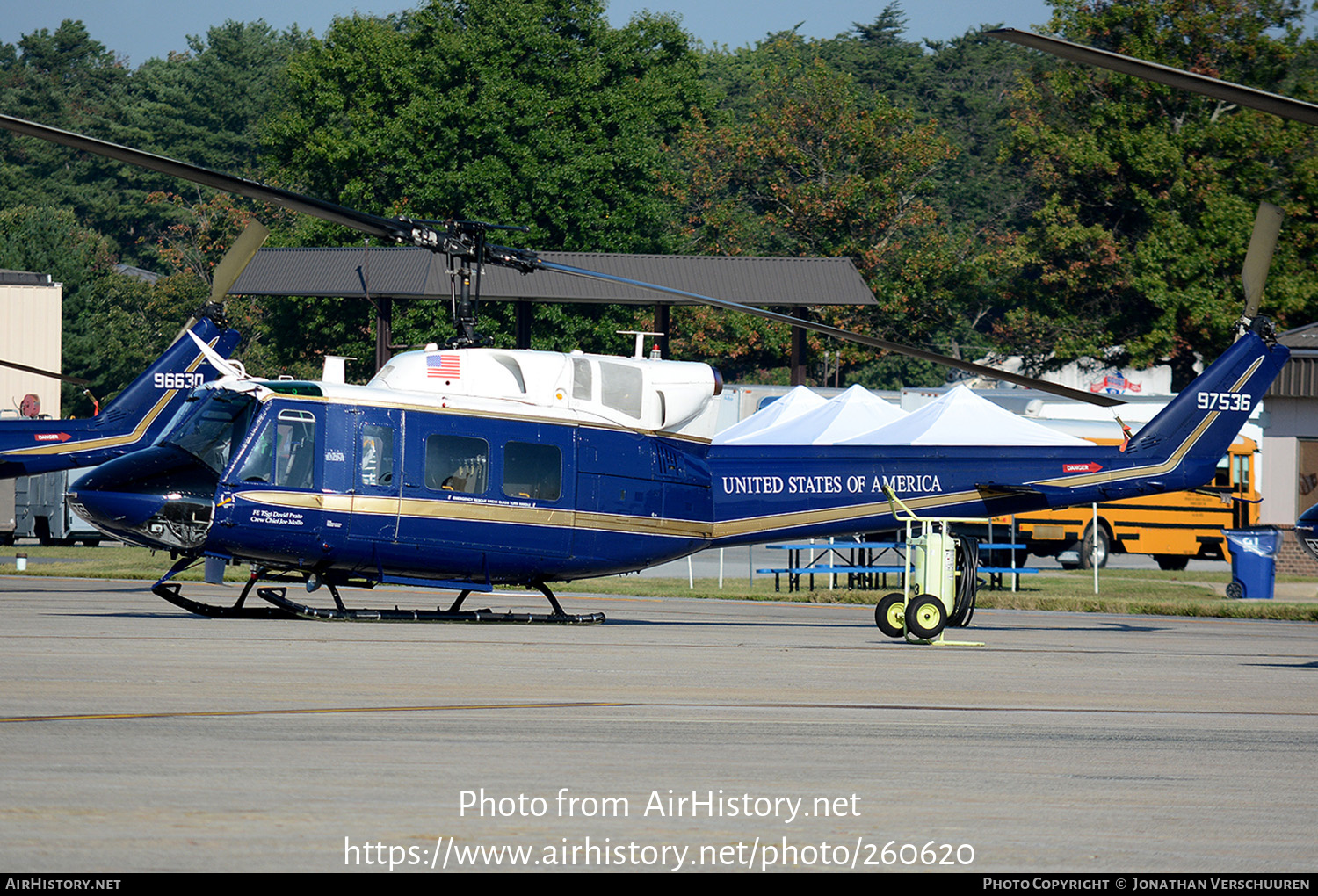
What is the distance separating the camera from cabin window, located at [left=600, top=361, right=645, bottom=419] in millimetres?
17484

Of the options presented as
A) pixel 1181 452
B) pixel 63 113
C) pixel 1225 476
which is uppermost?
pixel 63 113

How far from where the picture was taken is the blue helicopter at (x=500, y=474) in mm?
16109

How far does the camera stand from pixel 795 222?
6438 cm

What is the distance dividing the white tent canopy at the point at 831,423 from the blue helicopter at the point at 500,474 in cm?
777

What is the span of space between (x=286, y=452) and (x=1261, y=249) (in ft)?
38.0

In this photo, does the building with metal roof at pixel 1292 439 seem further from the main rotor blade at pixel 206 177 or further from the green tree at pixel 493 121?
the green tree at pixel 493 121

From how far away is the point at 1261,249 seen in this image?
17359mm

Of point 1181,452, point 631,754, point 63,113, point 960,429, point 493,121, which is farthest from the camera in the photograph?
point 63,113

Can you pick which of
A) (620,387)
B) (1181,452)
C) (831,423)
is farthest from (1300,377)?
(620,387)

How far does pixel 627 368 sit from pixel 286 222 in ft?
187

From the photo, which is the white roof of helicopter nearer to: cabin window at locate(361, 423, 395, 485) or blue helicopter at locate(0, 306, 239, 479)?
cabin window at locate(361, 423, 395, 485)

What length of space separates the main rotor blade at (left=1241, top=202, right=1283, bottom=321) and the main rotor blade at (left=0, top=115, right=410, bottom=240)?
9907 mm

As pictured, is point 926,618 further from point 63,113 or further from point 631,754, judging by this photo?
point 63,113

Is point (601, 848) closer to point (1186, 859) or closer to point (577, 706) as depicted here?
point (1186, 859)
